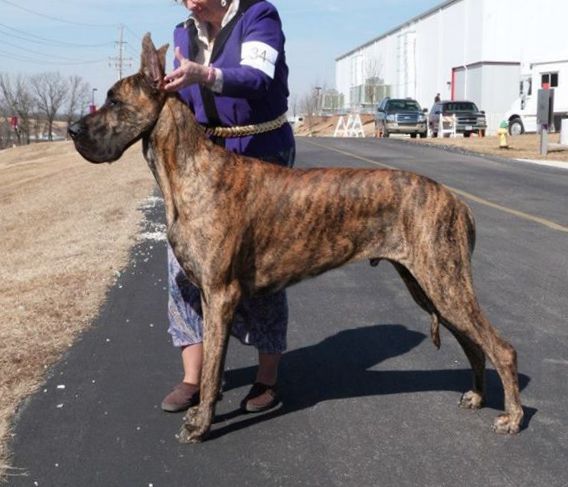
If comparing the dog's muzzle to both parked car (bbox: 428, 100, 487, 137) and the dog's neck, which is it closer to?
the dog's neck

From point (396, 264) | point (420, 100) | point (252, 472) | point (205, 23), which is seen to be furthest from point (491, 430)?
point (420, 100)

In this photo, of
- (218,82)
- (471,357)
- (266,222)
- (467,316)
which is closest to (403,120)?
(471,357)

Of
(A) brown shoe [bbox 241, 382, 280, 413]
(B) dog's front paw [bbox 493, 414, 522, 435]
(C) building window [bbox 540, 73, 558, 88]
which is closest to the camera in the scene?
(B) dog's front paw [bbox 493, 414, 522, 435]

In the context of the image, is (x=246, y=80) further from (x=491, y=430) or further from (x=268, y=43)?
(x=491, y=430)

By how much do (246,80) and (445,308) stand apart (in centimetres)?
142

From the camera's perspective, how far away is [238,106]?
391 centimetres

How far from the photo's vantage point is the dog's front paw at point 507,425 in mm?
3842

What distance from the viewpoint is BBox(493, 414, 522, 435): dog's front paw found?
12.6 feet

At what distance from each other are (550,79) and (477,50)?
1083cm

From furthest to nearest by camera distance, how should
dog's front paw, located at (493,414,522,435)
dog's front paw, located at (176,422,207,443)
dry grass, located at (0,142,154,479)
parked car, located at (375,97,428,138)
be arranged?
parked car, located at (375,97,428,138) → dry grass, located at (0,142,154,479) → dog's front paw, located at (493,414,522,435) → dog's front paw, located at (176,422,207,443)

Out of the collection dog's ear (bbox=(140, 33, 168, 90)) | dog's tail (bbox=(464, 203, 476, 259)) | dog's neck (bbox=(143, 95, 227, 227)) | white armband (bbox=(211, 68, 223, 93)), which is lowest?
dog's tail (bbox=(464, 203, 476, 259))

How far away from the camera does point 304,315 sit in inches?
239

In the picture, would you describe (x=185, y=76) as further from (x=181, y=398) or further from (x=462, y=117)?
(x=462, y=117)


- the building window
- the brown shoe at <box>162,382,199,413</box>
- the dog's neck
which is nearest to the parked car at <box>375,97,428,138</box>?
the building window
